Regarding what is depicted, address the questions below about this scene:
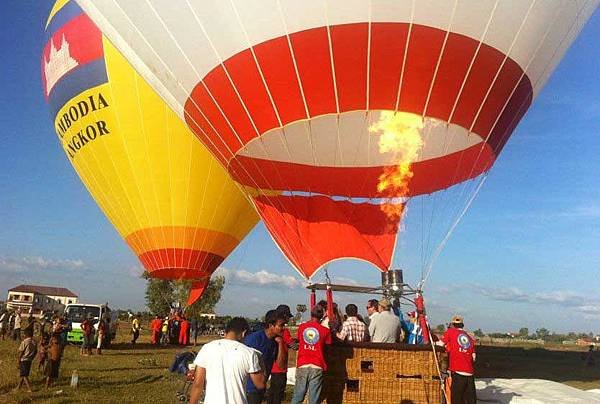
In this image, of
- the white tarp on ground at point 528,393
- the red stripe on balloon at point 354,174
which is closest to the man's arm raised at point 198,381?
the red stripe on balloon at point 354,174

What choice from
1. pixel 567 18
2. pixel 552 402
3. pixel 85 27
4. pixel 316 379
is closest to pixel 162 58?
pixel 316 379

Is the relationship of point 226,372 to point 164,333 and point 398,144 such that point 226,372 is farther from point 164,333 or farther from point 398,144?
point 164,333

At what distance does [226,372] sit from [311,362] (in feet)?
7.71

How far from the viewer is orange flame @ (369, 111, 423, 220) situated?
25.4ft

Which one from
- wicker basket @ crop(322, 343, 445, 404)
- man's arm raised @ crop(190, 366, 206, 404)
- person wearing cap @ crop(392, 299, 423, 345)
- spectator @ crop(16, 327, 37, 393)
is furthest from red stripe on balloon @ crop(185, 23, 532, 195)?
man's arm raised @ crop(190, 366, 206, 404)

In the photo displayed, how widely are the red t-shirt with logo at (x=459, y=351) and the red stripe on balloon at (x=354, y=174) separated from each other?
255 cm

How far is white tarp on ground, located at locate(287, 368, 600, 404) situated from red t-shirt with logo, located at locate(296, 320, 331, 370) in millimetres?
3550

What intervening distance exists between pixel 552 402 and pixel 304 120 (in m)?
5.69

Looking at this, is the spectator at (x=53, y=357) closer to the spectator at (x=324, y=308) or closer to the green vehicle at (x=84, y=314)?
the spectator at (x=324, y=308)

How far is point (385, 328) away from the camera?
22.9 ft

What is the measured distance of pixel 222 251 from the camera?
62.6 ft

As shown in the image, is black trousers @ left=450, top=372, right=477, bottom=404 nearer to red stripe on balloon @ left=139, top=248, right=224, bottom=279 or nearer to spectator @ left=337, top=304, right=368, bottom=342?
spectator @ left=337, top=304, right=368, bottom=342

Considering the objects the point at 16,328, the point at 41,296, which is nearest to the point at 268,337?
the point at 16,328

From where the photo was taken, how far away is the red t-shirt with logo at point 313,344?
5.99 metres
